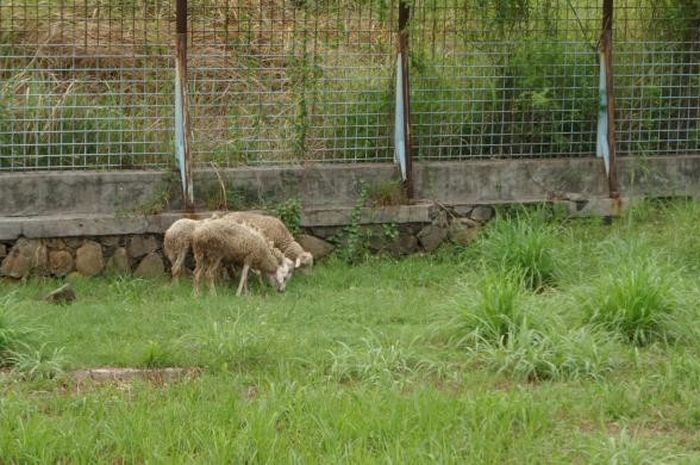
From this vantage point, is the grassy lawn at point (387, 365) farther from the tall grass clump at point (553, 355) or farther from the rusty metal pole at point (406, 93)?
the rusty metal pole at point (406, 93)

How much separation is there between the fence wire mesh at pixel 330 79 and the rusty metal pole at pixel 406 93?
10 cm

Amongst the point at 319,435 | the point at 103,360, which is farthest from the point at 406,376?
the point at 103,360

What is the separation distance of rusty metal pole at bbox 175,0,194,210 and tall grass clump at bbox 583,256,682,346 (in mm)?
4127

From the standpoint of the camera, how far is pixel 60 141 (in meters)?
11.6

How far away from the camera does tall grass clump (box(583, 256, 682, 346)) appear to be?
28.1 feet

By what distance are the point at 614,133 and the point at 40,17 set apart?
556 centimetres

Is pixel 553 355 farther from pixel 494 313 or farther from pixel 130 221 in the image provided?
pixel 130 221

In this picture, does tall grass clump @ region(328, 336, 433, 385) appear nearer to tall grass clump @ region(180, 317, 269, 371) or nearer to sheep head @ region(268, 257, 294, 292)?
tall grass clump @ region(180, 317, 269, 371)

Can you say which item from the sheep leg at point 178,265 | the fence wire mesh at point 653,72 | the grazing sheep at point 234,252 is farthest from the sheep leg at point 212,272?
the fence wire mesh at point 653,72

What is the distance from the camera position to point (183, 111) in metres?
11.6

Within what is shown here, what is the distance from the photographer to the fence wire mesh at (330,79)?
11766 mm

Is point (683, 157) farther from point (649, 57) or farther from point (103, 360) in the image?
point (103, 360)

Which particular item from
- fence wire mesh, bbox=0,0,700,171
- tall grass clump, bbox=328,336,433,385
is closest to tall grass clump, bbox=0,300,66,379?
tall grass clump, bbox=328,336,433,385

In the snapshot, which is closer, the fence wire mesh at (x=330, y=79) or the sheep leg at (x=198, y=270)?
the sheep leg at (x=198, y=270)
